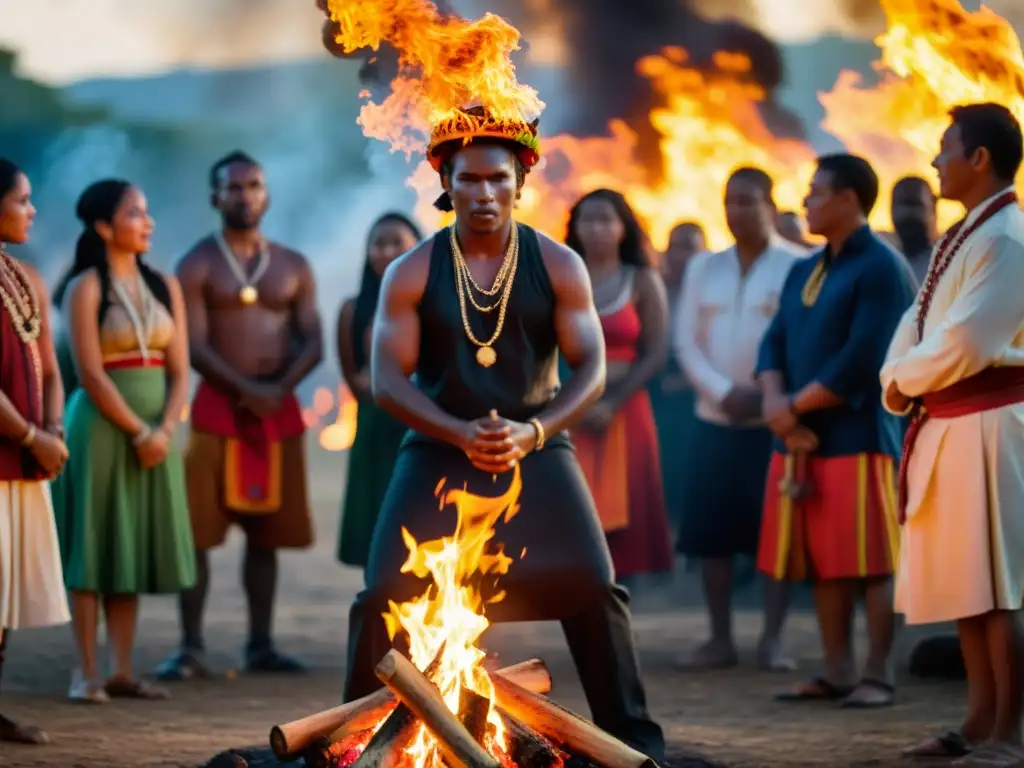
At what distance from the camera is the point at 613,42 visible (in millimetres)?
17953

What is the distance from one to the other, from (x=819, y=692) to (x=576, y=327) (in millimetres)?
3034

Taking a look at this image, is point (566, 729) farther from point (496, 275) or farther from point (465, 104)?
point (465, 104)

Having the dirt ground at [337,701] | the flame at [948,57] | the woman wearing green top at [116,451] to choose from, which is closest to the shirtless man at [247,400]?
the dirt ground at [337,701]

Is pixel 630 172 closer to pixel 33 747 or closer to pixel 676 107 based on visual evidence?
pixel 676 107

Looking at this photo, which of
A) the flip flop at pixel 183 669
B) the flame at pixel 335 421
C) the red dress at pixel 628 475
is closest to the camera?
the flip flop at pixel 183 669

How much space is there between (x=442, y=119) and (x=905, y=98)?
7227 mm

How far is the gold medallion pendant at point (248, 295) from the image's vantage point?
9.94 metres

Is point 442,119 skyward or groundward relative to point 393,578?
skyward

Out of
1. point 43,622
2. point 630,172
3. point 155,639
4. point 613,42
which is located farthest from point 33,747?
point 613,42

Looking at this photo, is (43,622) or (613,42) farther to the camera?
(613,42)

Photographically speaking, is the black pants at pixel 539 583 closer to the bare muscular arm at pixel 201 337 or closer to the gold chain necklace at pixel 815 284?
the gold chain necklace at pixel 815 284

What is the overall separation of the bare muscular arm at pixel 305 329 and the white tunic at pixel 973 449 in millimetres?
3984

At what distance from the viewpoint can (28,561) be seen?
7.47m

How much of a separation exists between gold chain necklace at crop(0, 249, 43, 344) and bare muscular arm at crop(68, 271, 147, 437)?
83 centimetres
